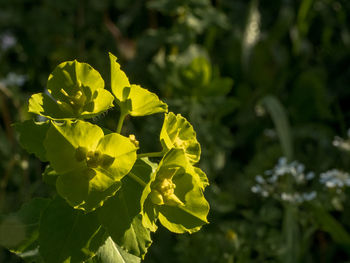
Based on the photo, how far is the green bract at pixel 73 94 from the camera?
1.04m

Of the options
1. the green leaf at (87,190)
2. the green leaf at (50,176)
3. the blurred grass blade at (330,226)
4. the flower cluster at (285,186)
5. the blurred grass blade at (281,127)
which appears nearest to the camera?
the green leaf at (87,190)

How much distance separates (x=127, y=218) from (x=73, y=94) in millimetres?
309

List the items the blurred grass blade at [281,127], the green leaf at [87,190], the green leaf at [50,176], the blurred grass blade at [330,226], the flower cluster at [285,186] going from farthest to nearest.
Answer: the blurred grass blade at [281,127]
the blurred grass blade at [330,226]
the flower cluster at [285,186]
the green leaf at [50,176]
the green leaf at [87,190]

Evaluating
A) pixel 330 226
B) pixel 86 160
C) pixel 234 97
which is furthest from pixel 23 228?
pixel 234 97

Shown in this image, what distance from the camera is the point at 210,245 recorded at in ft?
5.77

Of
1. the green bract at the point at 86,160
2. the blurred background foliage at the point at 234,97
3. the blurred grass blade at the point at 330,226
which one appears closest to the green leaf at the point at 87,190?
the green bract at the point at 86,160

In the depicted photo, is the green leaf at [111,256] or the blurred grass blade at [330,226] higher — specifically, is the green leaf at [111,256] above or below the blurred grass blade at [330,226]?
above

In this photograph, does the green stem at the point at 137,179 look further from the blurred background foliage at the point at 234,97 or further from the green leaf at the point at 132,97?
the blurred background foliage at the point at 234,97

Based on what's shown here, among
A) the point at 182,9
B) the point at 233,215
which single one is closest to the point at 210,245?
the point at 233,215

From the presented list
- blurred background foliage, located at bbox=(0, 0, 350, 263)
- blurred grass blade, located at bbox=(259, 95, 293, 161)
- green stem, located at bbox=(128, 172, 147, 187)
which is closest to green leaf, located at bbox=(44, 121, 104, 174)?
green stem, located at bbox=(128, 172, 147, 187)

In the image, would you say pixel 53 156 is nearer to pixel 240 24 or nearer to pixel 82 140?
pixel 82 140

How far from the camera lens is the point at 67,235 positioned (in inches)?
38.6

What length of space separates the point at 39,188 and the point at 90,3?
1193mm

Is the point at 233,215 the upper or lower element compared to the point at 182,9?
lower
